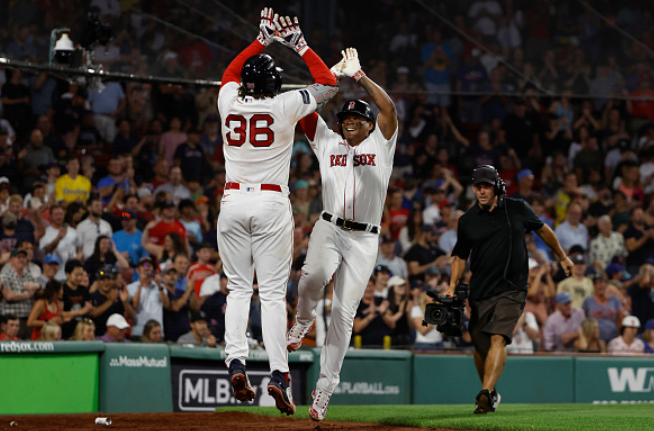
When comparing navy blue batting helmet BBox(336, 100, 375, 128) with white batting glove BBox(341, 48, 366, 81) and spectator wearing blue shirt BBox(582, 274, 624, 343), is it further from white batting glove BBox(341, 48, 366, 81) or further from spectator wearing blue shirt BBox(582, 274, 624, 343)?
spectator wearing blue shirt BBox(582, 274, 624, 343)

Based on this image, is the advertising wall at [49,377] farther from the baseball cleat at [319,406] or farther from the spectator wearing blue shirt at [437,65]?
the spectator wearing blue shirt at [437,65]

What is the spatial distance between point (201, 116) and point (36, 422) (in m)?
6.62

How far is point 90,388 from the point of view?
10320 mm

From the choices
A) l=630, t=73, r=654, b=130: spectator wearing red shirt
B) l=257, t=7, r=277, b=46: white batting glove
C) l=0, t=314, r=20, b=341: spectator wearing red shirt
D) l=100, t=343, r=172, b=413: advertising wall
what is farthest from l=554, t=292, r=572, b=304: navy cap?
l=257, t=7, r=277, b=46: white batting glove

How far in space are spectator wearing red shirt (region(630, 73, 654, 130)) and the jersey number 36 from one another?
11.0m

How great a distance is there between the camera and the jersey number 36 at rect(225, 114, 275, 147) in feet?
21.6

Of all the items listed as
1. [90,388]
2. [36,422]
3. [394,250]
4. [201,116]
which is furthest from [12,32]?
[394,250]

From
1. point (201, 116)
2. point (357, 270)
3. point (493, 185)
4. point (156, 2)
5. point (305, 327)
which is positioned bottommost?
point (305, 327)

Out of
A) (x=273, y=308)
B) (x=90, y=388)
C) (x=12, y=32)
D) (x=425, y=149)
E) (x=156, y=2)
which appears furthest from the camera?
(x=425, y=149)

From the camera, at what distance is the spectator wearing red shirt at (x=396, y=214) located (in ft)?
48.2

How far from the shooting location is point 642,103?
17094mm

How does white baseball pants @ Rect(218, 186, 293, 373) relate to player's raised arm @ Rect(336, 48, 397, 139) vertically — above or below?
below

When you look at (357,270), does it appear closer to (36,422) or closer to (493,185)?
(493,185)

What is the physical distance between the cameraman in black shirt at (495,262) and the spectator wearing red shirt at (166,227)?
514 cm
